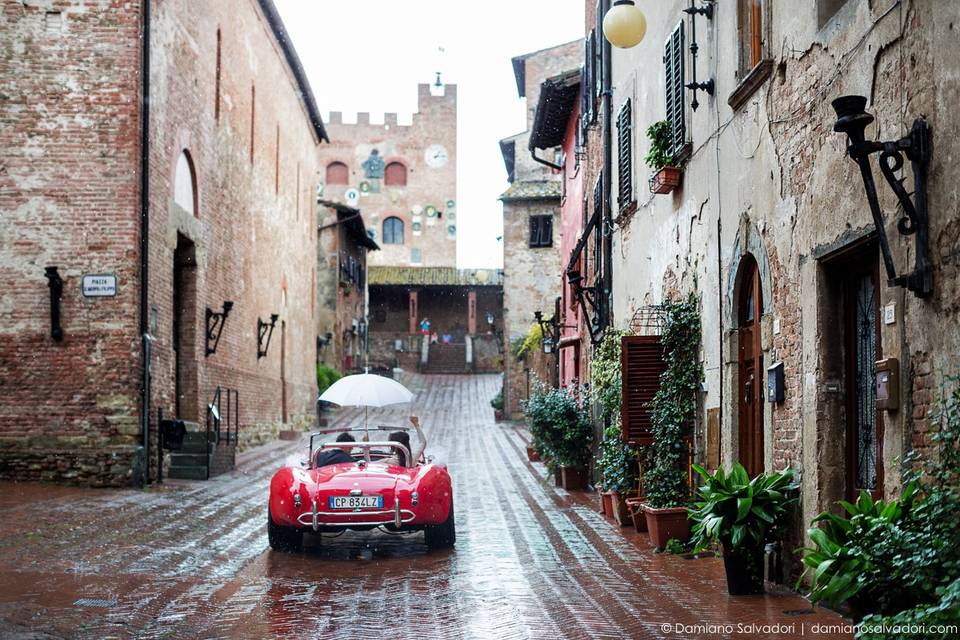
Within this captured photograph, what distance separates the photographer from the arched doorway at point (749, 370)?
9.44m

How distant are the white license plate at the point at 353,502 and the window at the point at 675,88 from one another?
487cm

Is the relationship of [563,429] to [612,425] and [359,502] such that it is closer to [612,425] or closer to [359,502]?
[612,425]

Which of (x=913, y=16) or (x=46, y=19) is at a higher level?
(x=46, y=19)

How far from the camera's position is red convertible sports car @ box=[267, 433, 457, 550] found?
1025 cm

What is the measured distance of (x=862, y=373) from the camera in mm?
7473

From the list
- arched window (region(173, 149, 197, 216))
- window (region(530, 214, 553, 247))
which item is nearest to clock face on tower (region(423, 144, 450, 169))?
window (region(530, 214, 553, 247))

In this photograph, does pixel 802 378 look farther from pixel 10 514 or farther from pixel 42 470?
pixel 42 470

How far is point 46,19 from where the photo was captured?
16656 mm

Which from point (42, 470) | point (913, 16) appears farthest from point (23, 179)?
point (913, 16)

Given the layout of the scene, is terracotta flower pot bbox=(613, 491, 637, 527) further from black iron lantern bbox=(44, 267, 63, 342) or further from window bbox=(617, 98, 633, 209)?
black iron lantern bbox=(44, 267, 63, 342)

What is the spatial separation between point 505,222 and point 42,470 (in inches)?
983

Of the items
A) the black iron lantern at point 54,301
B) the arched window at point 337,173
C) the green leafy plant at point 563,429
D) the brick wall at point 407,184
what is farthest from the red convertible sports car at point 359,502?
the arched window at point 337,173

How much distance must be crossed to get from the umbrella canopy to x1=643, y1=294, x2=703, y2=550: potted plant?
142 inches

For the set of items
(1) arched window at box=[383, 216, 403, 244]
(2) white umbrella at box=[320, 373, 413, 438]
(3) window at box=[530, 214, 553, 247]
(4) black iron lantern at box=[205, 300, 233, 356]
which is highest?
(1) arched window at box=[383, 216, 403, 244]
